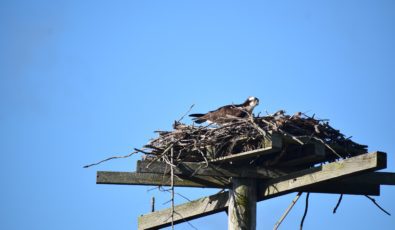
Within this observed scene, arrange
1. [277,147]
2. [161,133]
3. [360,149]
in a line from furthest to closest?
1. [161,133]
2. [360,149]
3. [277,147]

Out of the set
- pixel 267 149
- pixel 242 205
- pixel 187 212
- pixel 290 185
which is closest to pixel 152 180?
pixel 187 212

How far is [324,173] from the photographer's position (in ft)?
23.3

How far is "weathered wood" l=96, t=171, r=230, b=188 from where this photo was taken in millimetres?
7691

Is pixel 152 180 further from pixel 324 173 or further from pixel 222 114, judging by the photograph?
pixel 222 114

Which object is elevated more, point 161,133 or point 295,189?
point 161,133

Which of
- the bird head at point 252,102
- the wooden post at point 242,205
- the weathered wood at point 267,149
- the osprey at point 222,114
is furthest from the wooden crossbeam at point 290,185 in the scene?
the bird head at point 252,102

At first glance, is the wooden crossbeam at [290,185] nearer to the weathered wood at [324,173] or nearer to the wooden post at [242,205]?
the weathered wood at [324,173]

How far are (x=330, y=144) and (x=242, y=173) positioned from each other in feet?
3.53

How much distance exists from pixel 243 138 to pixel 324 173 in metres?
1.11

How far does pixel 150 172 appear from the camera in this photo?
7613 mm

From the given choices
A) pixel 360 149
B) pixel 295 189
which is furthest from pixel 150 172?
pixel 360 149

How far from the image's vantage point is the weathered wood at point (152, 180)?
7.69 metres

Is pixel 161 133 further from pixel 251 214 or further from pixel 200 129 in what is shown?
pixel 251 214

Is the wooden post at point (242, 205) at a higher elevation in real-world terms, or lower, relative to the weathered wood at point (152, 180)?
lower
